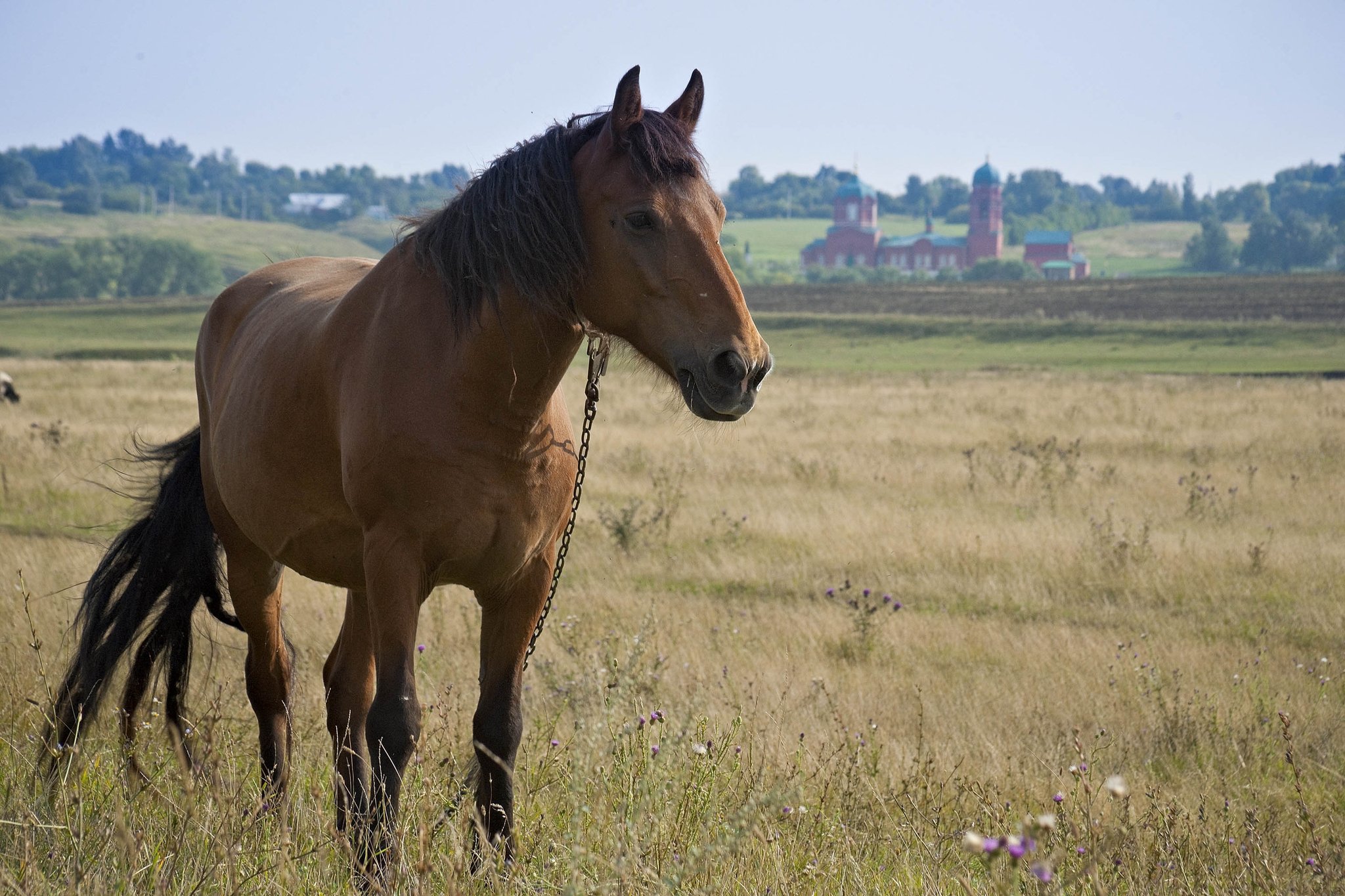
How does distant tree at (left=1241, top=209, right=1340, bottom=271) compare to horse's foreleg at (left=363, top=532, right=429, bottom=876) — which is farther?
distant tree at (left=1241, top=209, right=1340, bottom=271)

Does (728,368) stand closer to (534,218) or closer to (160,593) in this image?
(534,218)

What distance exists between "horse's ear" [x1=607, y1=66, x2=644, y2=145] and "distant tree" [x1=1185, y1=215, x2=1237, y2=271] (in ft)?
466

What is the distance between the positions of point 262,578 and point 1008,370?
3698cm

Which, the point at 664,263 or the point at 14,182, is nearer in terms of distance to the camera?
the point at 664,263

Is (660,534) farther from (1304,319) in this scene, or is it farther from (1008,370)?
(1304,319)

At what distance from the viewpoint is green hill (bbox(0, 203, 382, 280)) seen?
138m

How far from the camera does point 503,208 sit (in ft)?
9.93

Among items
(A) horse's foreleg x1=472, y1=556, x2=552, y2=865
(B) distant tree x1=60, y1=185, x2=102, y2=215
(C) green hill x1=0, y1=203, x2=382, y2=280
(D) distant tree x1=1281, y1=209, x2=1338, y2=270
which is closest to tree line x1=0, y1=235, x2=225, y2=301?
(C) green hill x1=0, y1=203, x2=382, y2=280

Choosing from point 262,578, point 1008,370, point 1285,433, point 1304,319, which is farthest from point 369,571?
point 1304,319

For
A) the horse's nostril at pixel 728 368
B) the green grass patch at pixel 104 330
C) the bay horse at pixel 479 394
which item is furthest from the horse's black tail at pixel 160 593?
the green grass patch at pixel 104 330

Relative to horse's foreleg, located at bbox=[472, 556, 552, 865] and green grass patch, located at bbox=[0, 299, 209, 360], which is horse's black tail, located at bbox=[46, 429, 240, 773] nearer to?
→ horse's foreleg, located at bbox=[472, 556, 552, 865]

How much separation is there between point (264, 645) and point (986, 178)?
199 meters

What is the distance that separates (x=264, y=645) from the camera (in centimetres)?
432

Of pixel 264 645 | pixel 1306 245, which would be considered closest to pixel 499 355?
pixel 264 645
